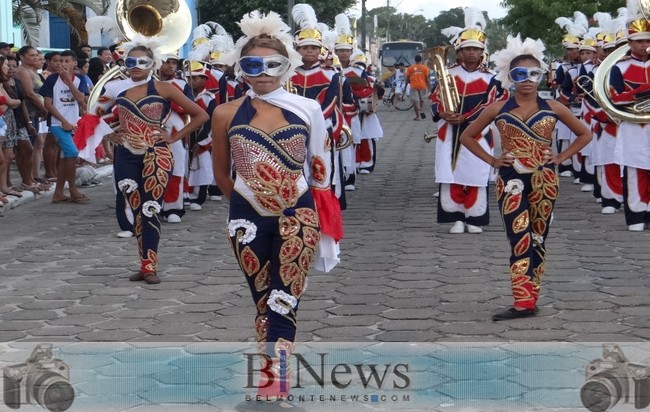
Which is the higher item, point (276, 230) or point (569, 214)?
point (276, 230)

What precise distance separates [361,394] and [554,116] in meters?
2.76

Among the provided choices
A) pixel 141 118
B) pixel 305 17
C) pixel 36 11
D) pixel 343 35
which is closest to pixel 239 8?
pixel 36 11

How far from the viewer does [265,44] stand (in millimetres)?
5820

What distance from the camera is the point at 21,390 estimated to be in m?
5.93

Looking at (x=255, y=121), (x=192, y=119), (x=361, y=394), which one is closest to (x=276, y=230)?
(x=255, y=121)

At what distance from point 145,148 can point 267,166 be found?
357 cm

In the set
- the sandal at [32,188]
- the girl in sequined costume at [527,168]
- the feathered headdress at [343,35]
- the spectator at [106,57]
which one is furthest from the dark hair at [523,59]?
the spectator at [106,57]

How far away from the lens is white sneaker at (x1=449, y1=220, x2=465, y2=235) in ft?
37.9

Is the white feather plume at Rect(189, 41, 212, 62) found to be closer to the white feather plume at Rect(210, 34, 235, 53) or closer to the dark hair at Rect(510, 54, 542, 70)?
the white feather plume at Rect(210, 34, 235, 53)

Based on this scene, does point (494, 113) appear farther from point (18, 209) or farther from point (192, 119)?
point (18, 209)

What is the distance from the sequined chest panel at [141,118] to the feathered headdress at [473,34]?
343 cm

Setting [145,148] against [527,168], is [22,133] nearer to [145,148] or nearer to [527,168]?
[145,148]

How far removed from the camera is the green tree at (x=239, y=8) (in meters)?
37.2

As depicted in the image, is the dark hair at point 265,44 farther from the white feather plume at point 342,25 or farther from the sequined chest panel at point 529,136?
the white feather plume at point 342,25
